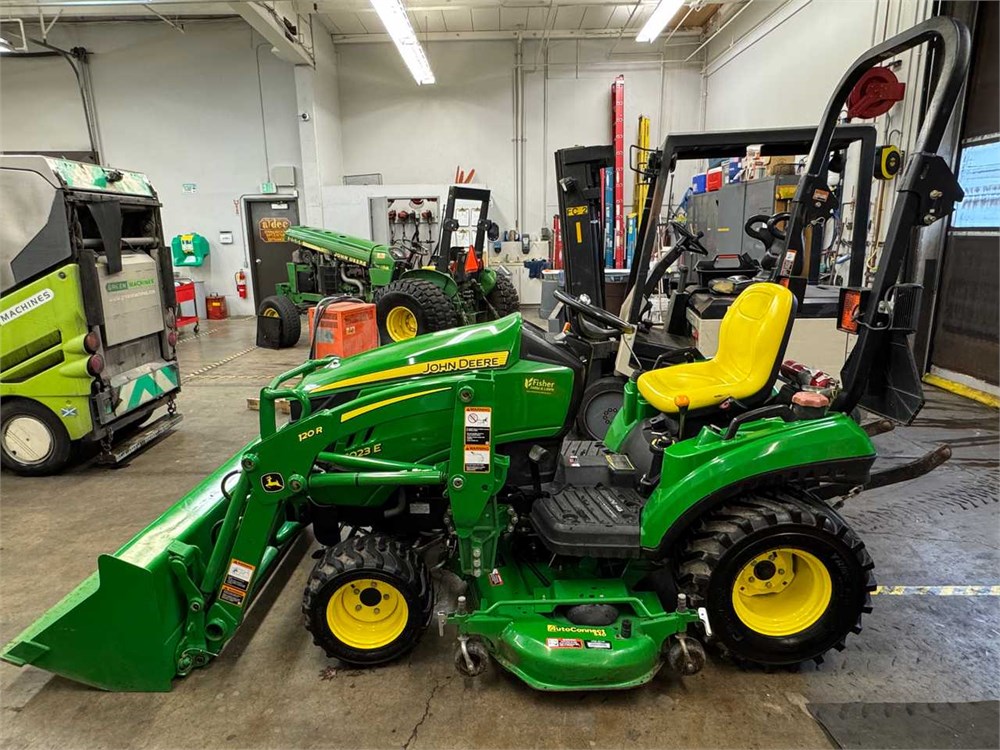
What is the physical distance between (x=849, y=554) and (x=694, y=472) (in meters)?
0.58

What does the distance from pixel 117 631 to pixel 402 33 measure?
26.4 ft

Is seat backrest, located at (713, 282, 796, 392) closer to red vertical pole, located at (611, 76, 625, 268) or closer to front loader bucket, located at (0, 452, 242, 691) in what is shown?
front loader bucket, located at (0, 452, 242, 691)

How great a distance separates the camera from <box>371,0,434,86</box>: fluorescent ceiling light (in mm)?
7219

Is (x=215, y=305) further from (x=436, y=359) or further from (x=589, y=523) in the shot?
(x=589, y=523)

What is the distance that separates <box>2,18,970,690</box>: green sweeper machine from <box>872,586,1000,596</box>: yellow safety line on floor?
0.65m

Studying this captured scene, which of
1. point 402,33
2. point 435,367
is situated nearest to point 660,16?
point 402,33

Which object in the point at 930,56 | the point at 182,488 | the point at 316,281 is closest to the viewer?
Answer: the point at 182,488

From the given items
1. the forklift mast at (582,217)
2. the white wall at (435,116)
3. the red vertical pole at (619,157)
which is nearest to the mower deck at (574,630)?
the forklift mast at (582,217)

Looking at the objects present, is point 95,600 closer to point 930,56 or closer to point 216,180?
point 930,56

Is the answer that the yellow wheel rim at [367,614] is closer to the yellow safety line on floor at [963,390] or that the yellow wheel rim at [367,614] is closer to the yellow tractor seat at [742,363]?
the yellow tractor seat at [742,363]

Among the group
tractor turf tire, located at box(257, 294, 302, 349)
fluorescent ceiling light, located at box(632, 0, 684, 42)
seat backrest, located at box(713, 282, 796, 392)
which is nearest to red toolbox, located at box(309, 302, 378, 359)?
tractor turf tire, located at box(257, 294, 302, 349)

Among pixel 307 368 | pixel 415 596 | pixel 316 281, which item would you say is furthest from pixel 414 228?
pixel 415 596

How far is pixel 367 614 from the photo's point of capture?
2188mm

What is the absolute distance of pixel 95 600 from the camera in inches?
77.4
